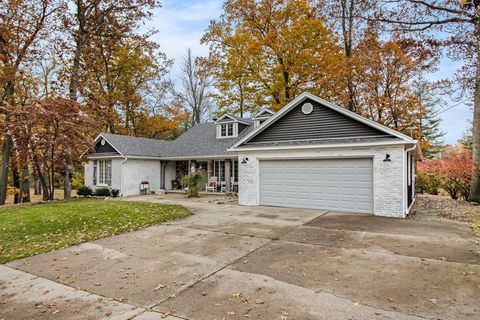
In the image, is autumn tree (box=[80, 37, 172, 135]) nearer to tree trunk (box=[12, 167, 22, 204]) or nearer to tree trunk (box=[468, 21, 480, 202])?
tree trunk (box=[12, 167, 22, 204])

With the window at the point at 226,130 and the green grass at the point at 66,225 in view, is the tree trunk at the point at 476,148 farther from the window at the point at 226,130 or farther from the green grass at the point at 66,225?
the window at the point at 226,130

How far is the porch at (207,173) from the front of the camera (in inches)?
744

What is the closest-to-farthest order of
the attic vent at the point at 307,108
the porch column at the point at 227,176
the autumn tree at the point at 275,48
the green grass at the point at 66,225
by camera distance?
the green grass at the point at 66,225 → the attic vent at the point at 307,108 → the porch column at the point at 227,176 → the autumn tree at the point at 275,48

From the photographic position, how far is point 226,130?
21.2m

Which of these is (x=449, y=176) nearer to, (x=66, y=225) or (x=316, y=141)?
(x=316, y=141)

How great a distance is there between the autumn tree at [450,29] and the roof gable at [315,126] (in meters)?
6.69

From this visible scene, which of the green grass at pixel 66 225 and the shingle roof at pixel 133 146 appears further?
the shingle roof at pixel 133 146

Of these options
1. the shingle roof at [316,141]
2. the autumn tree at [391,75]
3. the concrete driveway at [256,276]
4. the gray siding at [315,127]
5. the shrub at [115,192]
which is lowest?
the shrub at [115,192]

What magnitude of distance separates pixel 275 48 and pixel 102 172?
15.0 m

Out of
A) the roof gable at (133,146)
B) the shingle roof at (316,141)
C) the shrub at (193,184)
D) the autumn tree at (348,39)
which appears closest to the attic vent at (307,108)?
the shingle roof at (316,141)

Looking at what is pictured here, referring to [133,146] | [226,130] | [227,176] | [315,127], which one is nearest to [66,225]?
[315,127]

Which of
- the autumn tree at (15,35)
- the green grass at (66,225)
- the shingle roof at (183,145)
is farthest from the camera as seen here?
the shingle roof at (183,145)

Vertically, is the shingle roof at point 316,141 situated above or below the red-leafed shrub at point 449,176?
above

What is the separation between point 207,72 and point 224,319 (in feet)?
83.6
